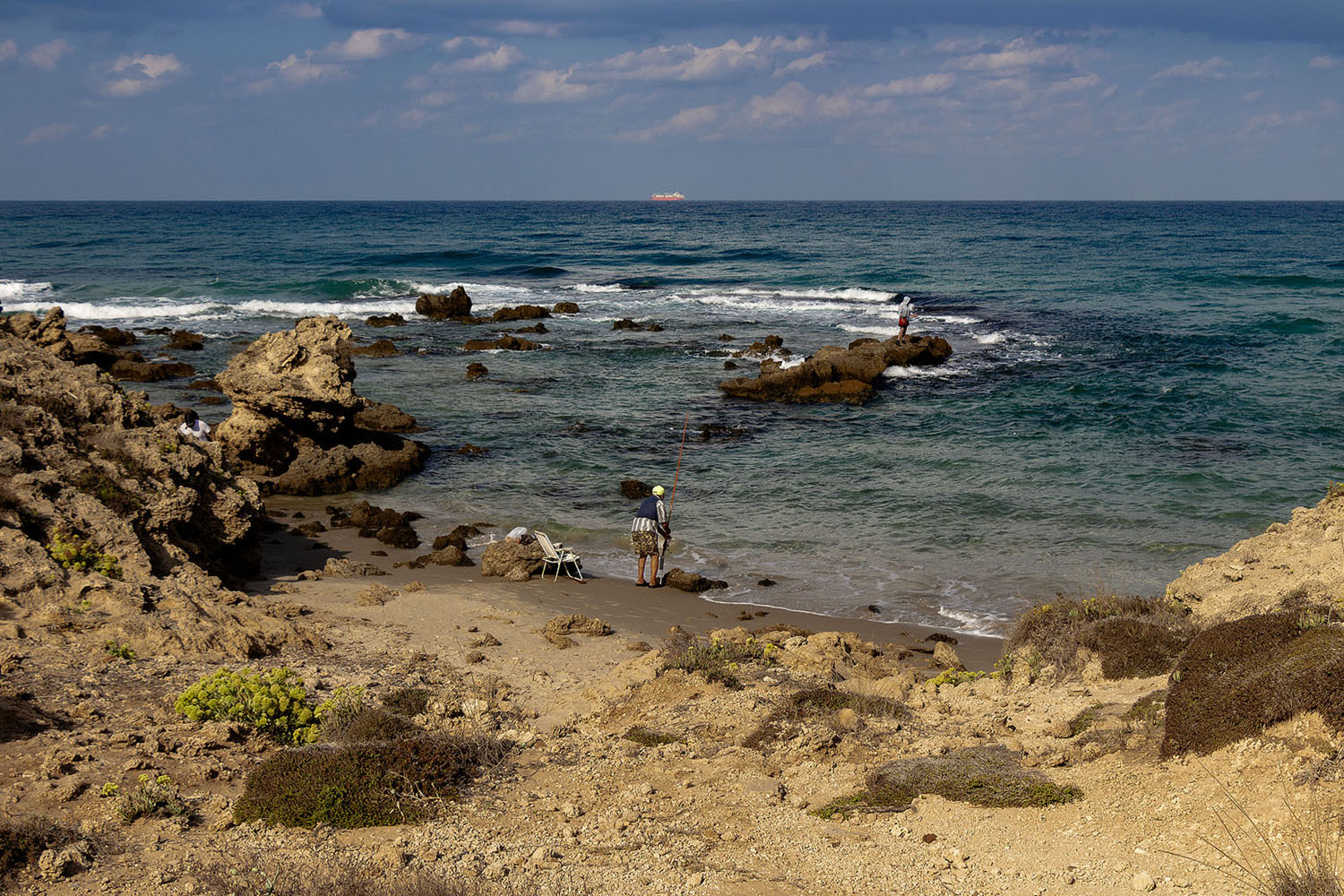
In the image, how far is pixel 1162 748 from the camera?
6098 mm

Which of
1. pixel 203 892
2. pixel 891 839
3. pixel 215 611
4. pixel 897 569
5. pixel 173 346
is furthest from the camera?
pixel 173 346

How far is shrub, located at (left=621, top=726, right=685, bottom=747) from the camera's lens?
7461 mm

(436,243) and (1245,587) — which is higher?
(436,243)

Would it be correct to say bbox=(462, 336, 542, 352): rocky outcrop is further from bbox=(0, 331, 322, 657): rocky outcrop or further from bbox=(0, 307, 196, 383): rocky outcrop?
bbox=(0, 331, 322, 657): rocky outcrop

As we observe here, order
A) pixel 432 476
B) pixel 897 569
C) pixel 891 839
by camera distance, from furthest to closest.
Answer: pixel 432 476 → pixel 897 569 → pixel 891 839

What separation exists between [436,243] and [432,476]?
6149 centimetres

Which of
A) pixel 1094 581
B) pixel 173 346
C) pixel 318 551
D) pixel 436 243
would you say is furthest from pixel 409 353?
pixel 436 243

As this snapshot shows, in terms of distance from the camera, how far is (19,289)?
4531cm

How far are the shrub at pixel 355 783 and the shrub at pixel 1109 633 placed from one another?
503 centimetres

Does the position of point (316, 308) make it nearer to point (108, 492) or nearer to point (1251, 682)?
point (108, 492)

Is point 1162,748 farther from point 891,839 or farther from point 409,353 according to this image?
point 409,353

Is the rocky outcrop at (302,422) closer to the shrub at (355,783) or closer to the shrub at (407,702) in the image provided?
the shrub at (407,702)

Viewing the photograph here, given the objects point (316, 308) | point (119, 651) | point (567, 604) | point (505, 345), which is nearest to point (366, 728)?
point (119, 651)

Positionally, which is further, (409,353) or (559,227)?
(559,227)
